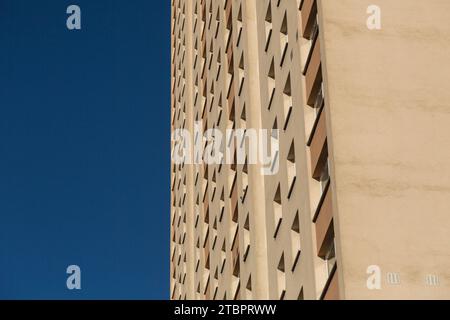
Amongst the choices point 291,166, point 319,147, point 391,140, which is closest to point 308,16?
point 291,166

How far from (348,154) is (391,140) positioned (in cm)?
120

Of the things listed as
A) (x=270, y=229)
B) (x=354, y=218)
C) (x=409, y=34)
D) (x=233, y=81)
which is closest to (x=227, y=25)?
(x=233, y=81)

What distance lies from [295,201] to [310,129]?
2.15 metres

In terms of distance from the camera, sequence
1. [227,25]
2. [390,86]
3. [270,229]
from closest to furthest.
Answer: [390,86] → [270,229] → [227,25]

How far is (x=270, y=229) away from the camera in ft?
98.5

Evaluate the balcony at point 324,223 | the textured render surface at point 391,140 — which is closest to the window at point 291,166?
the balcony at point 324,223

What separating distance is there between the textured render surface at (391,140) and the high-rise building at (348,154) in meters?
0.03

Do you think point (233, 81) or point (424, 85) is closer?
point (424, 85)

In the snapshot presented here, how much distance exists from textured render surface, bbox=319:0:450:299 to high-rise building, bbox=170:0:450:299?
0.10ft

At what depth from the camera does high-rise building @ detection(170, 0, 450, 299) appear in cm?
2150

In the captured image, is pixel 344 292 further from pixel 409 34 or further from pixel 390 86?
pixel 409 34

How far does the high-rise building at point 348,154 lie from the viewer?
2150cm

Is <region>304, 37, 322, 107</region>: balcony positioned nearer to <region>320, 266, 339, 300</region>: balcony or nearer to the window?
the window

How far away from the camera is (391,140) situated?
23.3 m
